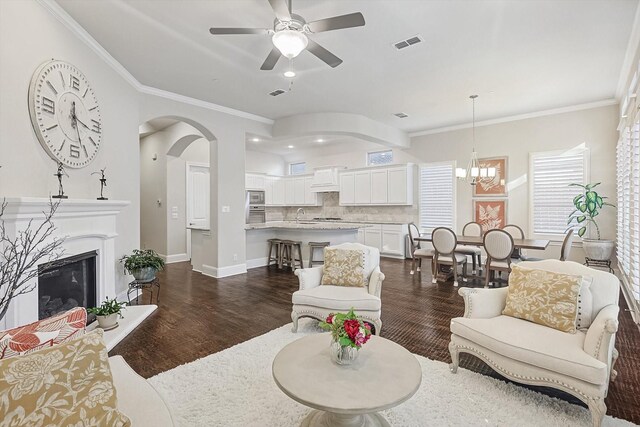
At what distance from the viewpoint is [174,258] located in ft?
25.0

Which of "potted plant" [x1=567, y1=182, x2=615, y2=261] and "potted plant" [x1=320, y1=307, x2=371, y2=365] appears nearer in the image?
"potted plant" [x1=320, y1=307, x2=371, y2=365]

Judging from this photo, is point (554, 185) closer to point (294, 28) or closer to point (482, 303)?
point (482, 303)

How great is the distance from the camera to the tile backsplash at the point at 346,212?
8328mm

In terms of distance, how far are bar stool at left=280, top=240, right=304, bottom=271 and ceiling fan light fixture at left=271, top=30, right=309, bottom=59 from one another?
419 centimetres

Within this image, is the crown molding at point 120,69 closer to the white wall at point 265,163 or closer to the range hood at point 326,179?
the range hood at point 326,179

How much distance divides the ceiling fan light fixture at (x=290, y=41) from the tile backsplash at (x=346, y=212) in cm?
617

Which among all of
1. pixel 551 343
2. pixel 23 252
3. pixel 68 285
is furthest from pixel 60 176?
pixel 551 343

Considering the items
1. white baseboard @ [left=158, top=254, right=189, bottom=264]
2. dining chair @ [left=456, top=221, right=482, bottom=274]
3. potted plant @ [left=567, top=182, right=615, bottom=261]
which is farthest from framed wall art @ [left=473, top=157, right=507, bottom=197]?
white baseboard @ [left=158, top=254, right=189, bottom=264]

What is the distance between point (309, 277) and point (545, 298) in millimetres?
2181

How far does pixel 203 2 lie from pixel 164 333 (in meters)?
3.31

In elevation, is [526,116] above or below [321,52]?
above

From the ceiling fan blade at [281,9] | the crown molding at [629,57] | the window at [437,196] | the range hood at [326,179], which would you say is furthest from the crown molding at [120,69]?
the crown molding at [629,57]

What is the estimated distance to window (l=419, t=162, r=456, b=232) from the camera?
24.7 feet

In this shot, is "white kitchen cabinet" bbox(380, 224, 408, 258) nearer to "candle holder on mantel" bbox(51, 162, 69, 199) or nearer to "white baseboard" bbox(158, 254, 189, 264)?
"white baseboard" bbox(158, 254, 189, 264)
